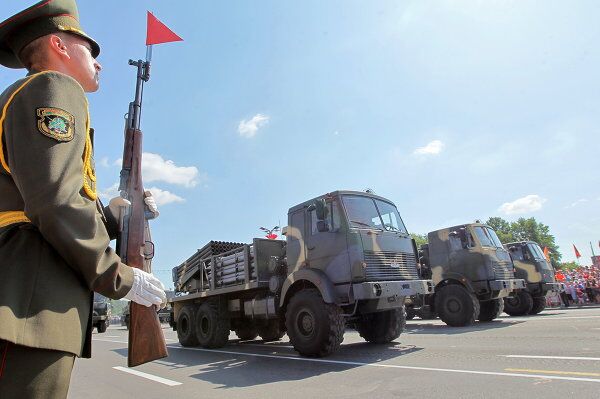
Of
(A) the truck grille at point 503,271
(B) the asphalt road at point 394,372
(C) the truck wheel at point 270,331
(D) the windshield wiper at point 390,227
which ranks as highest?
(D) the windshield wiper at point 390,227

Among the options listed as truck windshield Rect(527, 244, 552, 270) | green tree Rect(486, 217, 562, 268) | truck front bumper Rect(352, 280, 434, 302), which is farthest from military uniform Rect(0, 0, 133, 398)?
green tree Rect(486, 217, 562, 268)

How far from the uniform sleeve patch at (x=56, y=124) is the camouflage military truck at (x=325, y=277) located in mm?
5739

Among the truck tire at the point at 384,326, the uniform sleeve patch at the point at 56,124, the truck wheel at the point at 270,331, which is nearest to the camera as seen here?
the uniform sleeve patch at the point at 56,124

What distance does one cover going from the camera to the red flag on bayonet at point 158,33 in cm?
421

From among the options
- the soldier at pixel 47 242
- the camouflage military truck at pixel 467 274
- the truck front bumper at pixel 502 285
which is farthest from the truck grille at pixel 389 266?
the soldier at pixel 47 242

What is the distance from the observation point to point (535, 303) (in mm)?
14383

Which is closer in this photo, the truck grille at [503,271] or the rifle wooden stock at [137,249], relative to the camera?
the rifle wooden stock at [137,249]

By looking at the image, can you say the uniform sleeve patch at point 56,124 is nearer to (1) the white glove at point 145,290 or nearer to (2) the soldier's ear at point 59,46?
(2) the soldier's ear at point 59,46

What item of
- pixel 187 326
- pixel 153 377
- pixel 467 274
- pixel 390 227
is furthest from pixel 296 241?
pixel 467 274

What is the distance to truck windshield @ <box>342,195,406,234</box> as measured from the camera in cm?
745

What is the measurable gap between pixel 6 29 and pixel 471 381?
16.8 ft

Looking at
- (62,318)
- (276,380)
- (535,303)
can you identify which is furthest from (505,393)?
(535,303)

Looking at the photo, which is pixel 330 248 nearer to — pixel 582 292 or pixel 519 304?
pixel 519 304

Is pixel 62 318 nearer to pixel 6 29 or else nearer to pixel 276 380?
pixel 6 29
